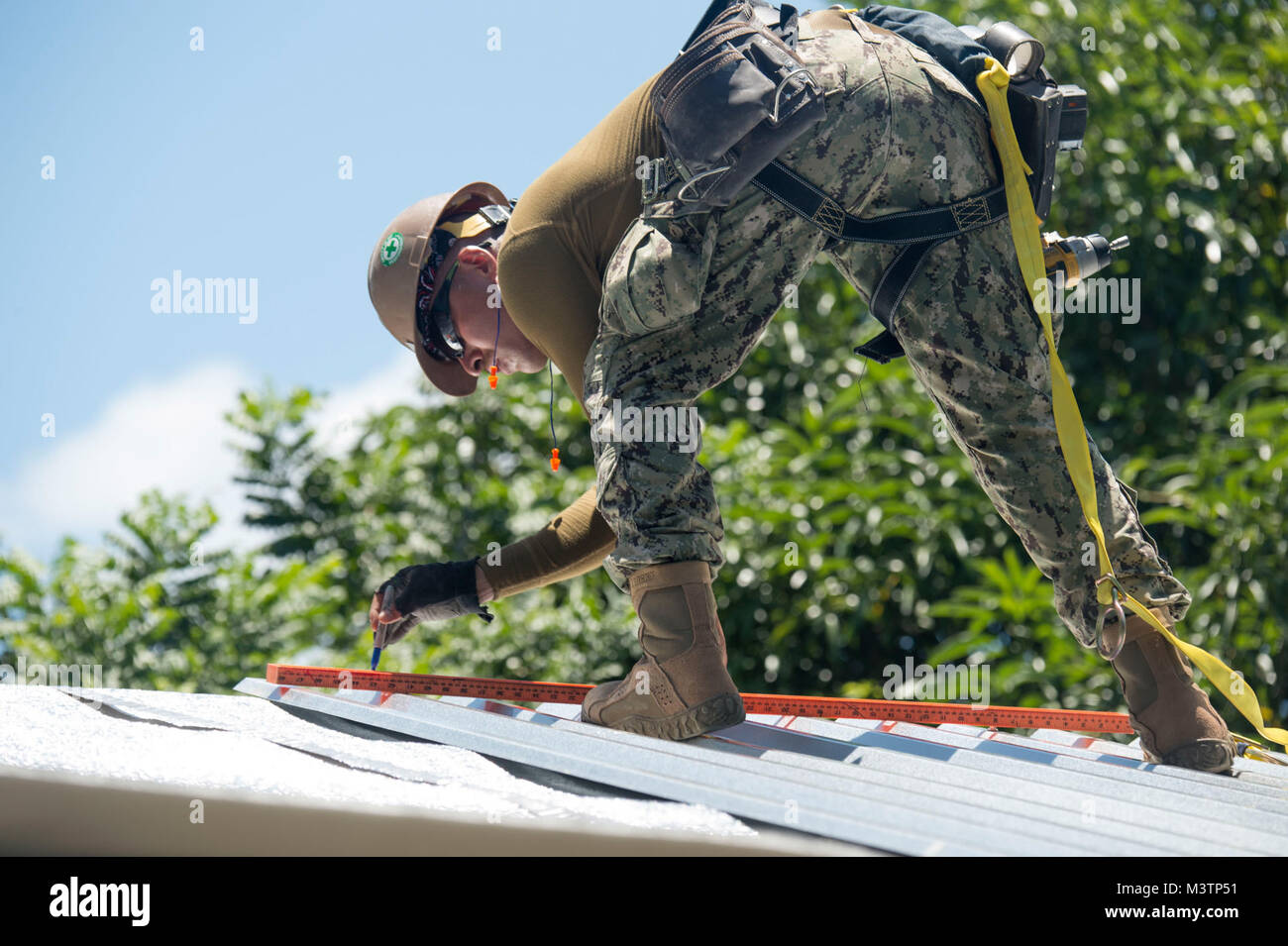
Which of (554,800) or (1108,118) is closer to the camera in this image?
(554,800)

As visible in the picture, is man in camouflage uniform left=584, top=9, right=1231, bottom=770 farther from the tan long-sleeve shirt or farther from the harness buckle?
the tan long-sleeve shirt

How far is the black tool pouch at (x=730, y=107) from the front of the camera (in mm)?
2189

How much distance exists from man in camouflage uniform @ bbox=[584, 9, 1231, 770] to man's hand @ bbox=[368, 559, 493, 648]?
528 mm

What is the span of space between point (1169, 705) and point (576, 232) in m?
1.60

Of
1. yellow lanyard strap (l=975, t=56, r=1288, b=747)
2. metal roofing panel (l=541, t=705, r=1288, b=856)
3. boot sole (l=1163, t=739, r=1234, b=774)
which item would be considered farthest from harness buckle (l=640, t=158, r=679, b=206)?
boot sole (l=1163, t=739, r=1234, b=774)

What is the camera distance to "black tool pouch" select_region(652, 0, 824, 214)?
7.18ft

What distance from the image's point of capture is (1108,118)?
269 inches

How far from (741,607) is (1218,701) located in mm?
2207

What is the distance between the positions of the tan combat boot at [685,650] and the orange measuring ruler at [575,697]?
0.78 meters

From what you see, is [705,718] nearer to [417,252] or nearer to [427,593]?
[427,593]

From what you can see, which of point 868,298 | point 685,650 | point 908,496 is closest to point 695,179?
point 868,298
